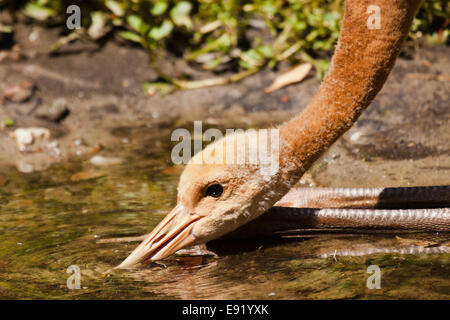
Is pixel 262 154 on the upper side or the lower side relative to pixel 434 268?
upper

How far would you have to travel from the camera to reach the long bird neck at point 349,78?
3.52m

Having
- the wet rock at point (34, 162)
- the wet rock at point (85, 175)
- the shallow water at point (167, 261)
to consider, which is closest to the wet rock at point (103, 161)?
the wet rock at point (85, 175)

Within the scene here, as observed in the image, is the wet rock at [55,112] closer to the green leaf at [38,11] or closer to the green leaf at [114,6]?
the green leaf at [114,6]

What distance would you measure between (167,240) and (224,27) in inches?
193

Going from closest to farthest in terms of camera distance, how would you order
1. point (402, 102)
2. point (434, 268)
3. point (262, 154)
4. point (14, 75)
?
1. point (434, 268)
2. point (262, 154)
3. point (402, 102)
4. point (14, 75)

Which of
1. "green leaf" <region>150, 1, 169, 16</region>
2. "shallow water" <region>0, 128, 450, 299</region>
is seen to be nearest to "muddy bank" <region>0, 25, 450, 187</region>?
"green leaf" <region>150, 1, 169, 16</region>

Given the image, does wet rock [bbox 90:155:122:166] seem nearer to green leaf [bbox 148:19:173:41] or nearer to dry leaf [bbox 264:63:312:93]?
green leaf [bbox 148:19:173:41]

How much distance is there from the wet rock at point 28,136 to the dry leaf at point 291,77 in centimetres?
250

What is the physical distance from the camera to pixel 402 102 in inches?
258

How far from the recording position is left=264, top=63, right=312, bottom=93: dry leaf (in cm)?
730

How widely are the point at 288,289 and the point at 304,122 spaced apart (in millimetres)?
970

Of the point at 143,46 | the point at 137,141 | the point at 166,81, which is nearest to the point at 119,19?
the point at 143,46
